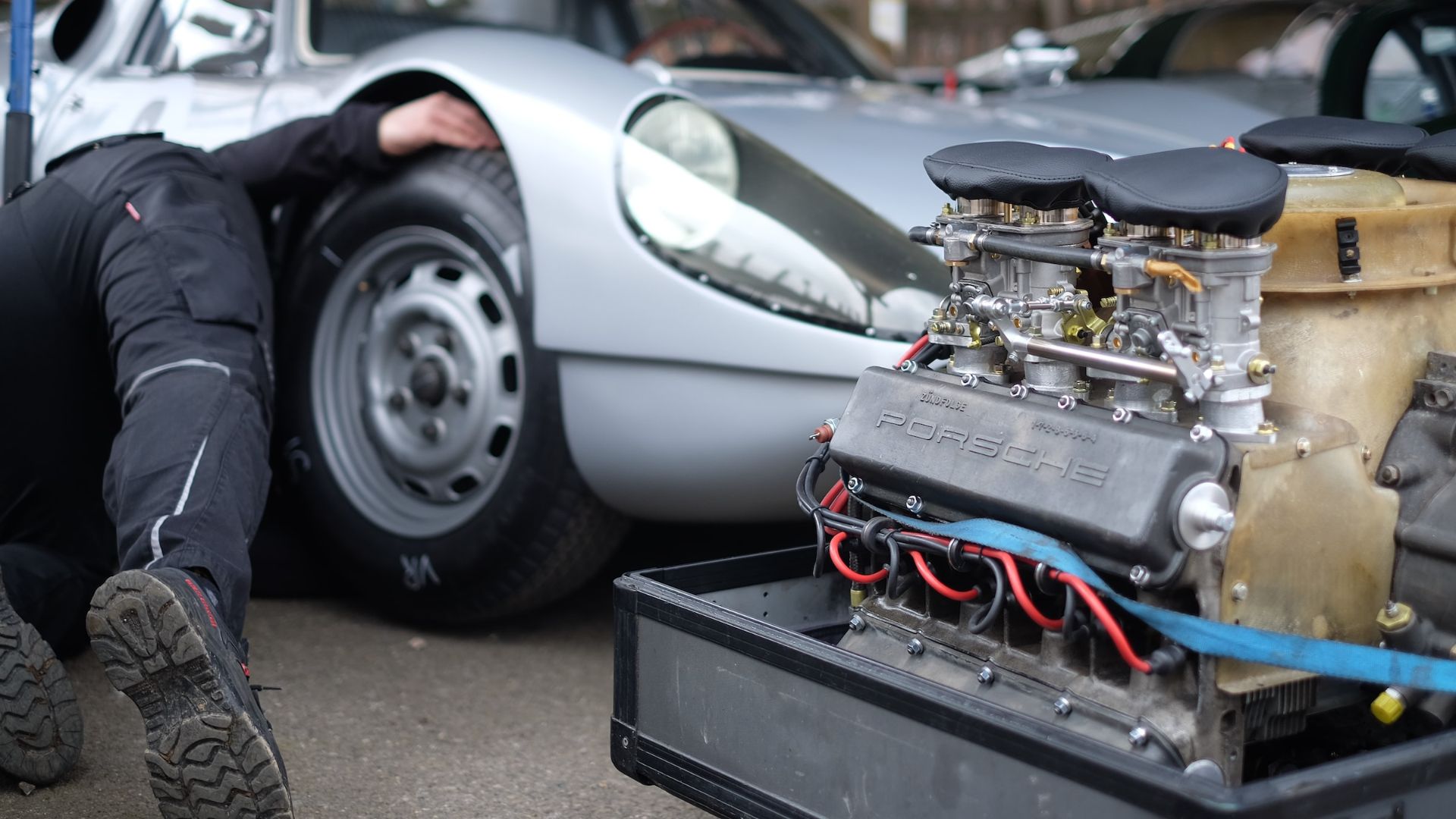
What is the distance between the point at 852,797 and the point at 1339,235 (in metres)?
0.95

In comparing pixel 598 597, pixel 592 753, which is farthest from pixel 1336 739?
pixel 598 597

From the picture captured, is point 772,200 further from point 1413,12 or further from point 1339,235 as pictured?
point 1413,12

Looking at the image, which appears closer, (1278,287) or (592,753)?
(1278,287)

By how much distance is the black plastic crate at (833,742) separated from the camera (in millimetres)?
1618

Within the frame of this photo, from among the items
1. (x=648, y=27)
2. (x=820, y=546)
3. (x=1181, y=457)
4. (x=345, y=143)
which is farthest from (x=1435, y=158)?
(x=648, y=27)

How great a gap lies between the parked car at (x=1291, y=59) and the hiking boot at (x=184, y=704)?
3.00 metres

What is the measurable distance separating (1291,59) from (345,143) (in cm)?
363

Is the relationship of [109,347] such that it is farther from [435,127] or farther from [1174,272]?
[1174,272]

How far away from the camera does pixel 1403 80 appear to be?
4.57 metres

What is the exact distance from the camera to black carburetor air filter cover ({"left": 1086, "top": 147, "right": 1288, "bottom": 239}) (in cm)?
179

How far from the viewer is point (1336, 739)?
6.93 ft

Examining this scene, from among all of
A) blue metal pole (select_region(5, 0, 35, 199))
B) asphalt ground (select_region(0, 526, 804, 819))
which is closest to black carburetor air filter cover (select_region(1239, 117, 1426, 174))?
asphalt ground (select_region(0, 526, 804, 819))

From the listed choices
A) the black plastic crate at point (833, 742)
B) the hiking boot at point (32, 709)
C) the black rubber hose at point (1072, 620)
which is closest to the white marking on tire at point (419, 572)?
the hiking boot at point (32, 709)

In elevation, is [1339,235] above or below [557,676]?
above
